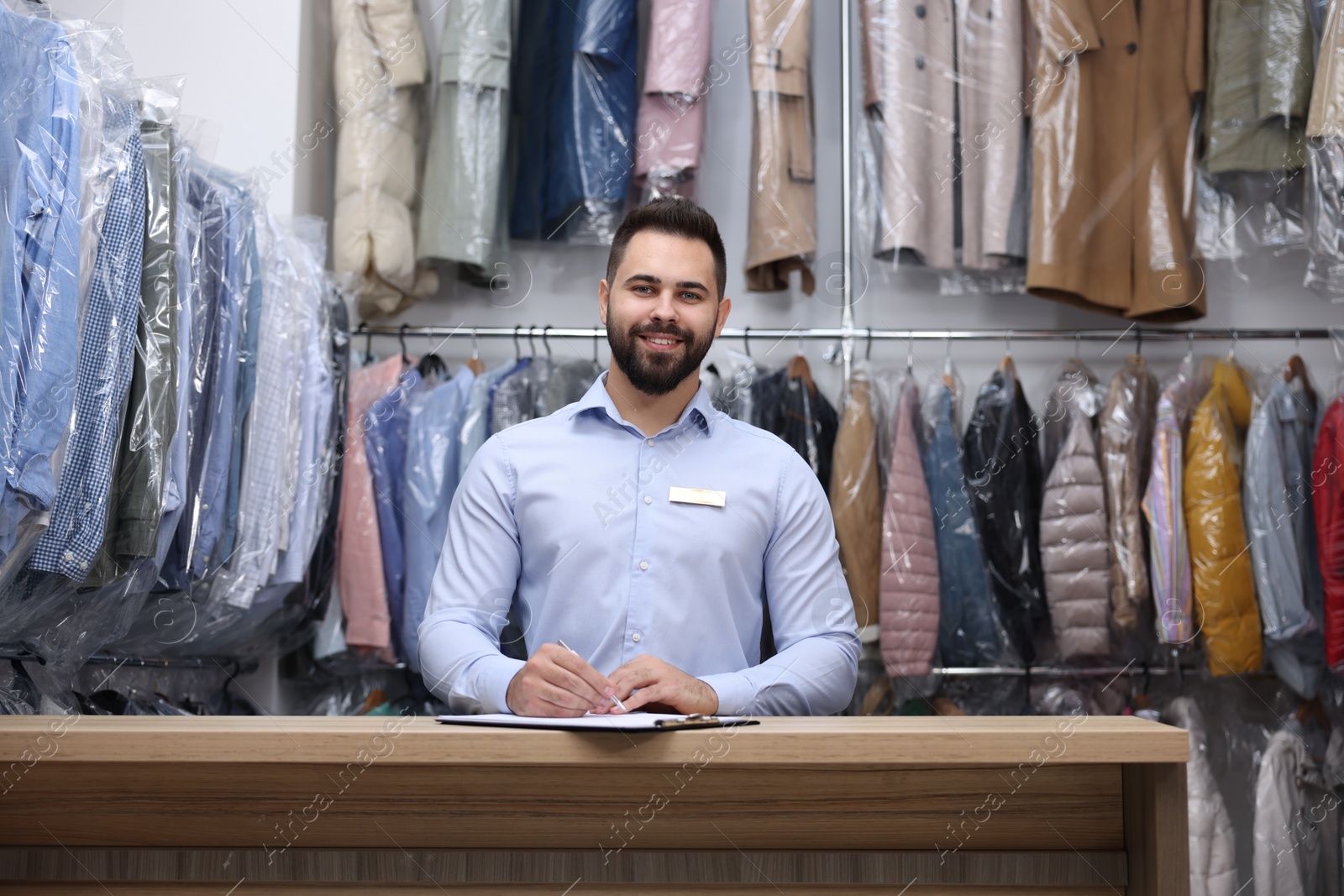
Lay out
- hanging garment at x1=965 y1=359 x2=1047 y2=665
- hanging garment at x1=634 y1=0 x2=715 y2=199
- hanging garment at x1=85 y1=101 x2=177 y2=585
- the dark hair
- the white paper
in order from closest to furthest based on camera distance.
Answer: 1. the white paper
2. hanging garment at x1=85 y1=101 x2=177 y2=585
3. the dark hair
4. hanging garment at x1=965 y1=359 x2=1047 y2=665
5. hanging garment at x1=634 y1=0 x2=715 y2=199

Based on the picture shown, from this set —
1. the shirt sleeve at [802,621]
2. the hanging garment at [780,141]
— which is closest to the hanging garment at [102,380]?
the shirt sleeve at [802,621]

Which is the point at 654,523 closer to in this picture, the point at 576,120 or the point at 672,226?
the point at 672,226

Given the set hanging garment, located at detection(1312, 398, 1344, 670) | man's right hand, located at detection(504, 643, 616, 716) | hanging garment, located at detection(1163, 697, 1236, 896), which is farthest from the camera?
hanging garment, located at detection(1163, 697, 1236, 896)

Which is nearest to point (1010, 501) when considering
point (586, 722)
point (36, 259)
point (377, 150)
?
point (377, 150)

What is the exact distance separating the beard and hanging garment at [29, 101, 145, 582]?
73cm

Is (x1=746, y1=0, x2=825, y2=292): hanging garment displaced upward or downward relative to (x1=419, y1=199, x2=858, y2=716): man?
upward

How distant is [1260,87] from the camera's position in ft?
9.34

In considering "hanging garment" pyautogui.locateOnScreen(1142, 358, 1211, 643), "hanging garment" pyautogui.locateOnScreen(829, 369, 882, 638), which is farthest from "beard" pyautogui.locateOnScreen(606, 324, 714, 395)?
"hanging garment" pyautogui.locateOnScreen(1142, 358, 1211, 643)

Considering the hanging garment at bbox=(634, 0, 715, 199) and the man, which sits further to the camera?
the hanging garment at bbox=(634, 0, 715, 199)

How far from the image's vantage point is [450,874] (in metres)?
1.24

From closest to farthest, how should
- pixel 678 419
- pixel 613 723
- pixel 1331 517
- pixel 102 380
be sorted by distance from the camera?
pixel 613 723, pixel 102 380, pixel 678 419, pixel 1331 517

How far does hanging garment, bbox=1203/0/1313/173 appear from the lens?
283 centimetres

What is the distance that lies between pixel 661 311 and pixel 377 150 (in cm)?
157

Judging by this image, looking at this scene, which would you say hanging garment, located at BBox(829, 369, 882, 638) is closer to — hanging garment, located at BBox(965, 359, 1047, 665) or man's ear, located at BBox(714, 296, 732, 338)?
hanging garment, located at BBox(965, 359, 1047, 665)
